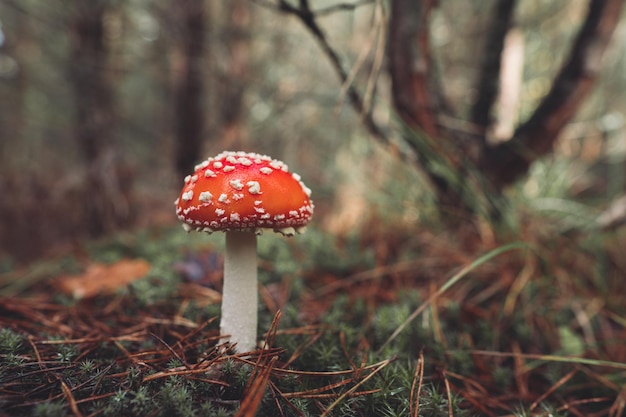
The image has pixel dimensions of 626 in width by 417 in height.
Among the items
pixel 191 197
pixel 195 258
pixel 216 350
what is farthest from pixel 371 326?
pixel 195 258

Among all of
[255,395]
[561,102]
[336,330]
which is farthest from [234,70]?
[255,395]

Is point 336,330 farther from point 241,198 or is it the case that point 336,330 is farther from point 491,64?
point 491,64

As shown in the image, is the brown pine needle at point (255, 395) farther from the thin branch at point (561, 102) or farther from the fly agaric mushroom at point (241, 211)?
the thin branch at point (561, 102)

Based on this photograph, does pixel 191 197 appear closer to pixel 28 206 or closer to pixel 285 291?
pixel 285 291

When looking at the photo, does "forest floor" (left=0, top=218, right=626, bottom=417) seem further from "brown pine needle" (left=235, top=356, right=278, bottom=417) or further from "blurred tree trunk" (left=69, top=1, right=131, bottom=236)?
"blurred tree trunk" (left=69, top=1, right=131, bottom=236)

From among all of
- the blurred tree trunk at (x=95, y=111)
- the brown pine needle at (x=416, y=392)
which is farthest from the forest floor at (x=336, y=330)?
the blurred tree trunk at (x=95, y=111)

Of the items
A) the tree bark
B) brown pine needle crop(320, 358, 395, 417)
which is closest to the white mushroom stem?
brown pine needle crop(320, 358, 395, 417)
